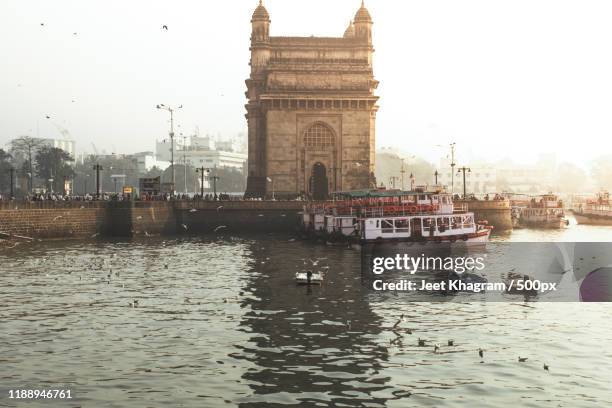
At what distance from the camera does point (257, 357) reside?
26.2 meters

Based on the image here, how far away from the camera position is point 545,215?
4641 inches

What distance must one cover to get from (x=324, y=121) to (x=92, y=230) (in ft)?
123

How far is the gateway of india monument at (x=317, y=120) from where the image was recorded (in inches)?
4031

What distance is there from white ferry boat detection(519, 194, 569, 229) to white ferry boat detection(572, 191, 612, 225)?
11.0 meters

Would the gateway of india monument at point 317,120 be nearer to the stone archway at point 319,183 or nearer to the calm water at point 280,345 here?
the stone archway at point 319,183

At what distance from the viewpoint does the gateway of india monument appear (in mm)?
102375

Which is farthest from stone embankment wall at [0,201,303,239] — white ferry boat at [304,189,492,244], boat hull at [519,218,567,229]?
boat hull at [519,218,567,229]

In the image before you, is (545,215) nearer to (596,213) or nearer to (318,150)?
(596,213)

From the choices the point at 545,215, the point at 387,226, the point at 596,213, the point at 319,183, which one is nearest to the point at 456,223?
the point at 387,226

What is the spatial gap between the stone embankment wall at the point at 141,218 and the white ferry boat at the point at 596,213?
64094mm

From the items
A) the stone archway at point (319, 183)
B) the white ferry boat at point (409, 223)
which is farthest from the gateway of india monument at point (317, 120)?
the white ferry boat at point (409, 223)

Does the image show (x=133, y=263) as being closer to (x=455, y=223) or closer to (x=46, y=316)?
(x=46, y=316)

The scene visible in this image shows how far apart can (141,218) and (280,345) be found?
56383 mm

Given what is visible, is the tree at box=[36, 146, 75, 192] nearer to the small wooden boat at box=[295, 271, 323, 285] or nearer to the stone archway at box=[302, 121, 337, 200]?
the stone archway at box=[302, 121, 337, 200]
